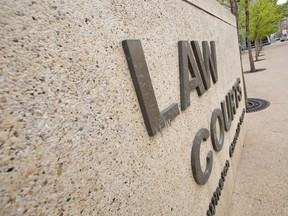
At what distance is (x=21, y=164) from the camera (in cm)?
61

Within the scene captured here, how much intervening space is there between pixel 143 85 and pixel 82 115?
0.42 m

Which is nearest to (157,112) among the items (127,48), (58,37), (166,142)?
(166,142)

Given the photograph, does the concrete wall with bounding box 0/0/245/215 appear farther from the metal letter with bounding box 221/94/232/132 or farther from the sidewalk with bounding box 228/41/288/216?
the sidewalk with bounding box 228/41/288/216

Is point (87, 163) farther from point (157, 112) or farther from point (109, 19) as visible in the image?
point (109, 19)

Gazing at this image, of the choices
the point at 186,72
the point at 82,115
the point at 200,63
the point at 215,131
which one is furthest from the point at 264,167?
the point at 82,115

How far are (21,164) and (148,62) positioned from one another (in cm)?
87

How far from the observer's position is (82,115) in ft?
2.65

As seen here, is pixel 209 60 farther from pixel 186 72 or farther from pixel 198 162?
pixel 198 162

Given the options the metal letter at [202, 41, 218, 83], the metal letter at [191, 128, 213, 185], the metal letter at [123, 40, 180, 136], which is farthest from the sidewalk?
the metal letter at [123, 40, 180, 136]

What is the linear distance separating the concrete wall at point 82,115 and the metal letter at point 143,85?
3 cm

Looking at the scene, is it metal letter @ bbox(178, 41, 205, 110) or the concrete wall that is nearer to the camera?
the concrete wall

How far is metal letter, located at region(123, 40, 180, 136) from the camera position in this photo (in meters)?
1.07

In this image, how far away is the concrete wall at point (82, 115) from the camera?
2.01 feet

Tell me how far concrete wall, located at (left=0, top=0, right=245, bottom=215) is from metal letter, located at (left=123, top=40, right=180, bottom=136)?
0.03 meters
